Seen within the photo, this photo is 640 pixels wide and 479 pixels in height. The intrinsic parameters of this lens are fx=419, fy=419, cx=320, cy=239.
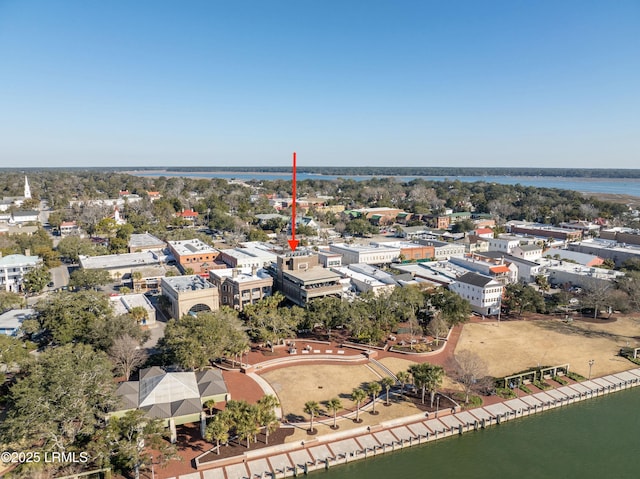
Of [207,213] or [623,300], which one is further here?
[207,213]

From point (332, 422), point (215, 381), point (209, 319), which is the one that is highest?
point (209, 319)

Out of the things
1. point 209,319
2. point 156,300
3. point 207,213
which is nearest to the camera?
point 209,319

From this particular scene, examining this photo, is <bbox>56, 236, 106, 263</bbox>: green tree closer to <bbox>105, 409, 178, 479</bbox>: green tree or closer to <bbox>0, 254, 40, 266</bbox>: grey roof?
<bbox>0, 254, 40, 266</bbox>: grey roof

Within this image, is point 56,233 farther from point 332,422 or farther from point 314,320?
point 332,422

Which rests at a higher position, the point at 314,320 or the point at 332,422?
the point at 314,320

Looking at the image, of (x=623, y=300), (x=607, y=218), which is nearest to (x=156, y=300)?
(x=623, y=300)

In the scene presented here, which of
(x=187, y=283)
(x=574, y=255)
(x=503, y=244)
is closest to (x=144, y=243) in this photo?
(x=187, y=283)

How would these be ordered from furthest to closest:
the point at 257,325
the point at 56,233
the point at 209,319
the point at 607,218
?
the point at 607,218
the point at 56,233
the point at 257,325
the point at 209,319
